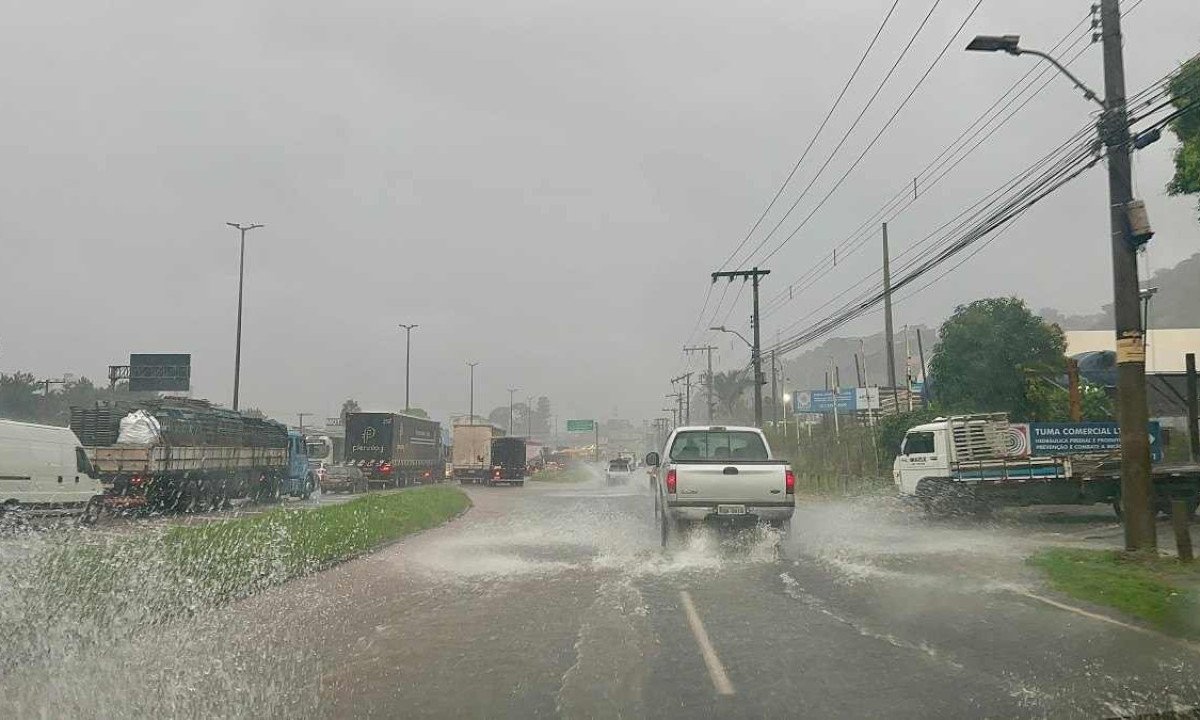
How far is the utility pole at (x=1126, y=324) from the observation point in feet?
37.9

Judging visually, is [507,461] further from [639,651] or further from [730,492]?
[639,651]

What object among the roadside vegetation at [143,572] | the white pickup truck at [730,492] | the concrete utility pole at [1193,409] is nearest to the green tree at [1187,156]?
the concrete utility pole at [1193,409]

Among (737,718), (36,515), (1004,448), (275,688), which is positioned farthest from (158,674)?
(1004,448)

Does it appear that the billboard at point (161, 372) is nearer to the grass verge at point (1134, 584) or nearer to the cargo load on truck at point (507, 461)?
the cargo load on truck at point (507, 461)

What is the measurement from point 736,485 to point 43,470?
50.6 feet

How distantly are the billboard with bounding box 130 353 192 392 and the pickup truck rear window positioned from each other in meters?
53.0

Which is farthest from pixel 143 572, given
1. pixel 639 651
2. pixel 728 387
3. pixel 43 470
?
pixel 728 387

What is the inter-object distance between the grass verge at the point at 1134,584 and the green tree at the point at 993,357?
817 inches

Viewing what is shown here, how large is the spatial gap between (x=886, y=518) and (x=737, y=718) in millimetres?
17516

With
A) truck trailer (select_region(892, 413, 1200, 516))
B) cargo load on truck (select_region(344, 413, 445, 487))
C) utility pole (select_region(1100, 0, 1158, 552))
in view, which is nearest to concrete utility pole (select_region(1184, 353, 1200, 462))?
truck trailer (select_region(892, 413, 1200, 516))

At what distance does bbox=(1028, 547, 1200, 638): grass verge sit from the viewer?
8.42 meters

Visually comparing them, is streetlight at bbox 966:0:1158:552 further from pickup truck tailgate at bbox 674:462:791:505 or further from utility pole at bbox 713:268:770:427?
utility pole at bbox 713:268:770:427

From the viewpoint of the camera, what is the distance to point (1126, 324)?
38.4ft

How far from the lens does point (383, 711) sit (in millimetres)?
5445
